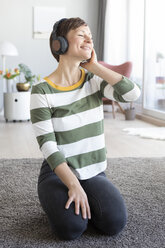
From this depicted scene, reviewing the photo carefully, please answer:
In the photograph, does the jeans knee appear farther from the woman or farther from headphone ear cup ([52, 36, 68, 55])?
headphone ear cup ([52, 36, 68, 55])

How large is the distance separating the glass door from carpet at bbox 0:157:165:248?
2.52 meters

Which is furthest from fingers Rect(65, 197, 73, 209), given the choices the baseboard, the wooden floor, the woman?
the baseboard

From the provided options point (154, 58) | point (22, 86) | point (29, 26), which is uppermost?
point (29, 26)

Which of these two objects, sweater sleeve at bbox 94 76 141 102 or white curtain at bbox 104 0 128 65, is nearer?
sweater sleeve at bbox 94 76 141 102

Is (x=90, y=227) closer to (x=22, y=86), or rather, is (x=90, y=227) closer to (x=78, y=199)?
(x=78, y=199)

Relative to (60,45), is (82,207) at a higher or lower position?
lower

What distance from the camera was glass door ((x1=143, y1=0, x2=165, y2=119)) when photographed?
4758 millimetres

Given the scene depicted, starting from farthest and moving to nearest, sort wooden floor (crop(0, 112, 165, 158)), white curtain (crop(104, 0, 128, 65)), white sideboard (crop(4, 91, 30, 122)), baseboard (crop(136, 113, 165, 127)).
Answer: white curtain (crop(104, 0, 128, 65)), white sideboard (crop(4, 91, 30, 122)), baseboard (crop(136, 113, 165, 127)), wooden floor (crop(0, 112, 165, 158))

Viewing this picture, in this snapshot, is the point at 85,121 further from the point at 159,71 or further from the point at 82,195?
the point at 159,71

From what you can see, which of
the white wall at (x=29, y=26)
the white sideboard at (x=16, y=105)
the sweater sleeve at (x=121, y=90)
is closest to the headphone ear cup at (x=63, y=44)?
the sweater sleeve at (x=121, y=90)

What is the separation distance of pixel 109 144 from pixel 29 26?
3.87 m

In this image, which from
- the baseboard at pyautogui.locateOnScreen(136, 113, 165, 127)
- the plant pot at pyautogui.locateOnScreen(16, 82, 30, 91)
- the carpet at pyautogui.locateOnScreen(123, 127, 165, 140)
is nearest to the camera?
the carpet at pyautogui.locateOnScreen(123, 127, 165, 140)

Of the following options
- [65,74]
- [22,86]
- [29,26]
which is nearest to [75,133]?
[65,74]

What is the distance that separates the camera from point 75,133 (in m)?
1.39
